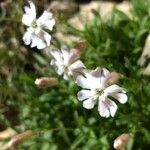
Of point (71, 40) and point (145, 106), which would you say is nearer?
point (145, 106)

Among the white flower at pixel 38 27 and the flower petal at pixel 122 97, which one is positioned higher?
the white flower at pixel 38 27

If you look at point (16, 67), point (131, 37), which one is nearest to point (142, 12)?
point (131, 37)

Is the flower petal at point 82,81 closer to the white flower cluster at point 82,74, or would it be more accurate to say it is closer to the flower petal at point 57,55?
the white flower cluster at point 82,74

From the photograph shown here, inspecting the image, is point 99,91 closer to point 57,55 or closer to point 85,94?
point 85,94

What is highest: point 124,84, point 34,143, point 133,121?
point 124,84

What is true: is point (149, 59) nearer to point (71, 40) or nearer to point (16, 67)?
point (71, 40)

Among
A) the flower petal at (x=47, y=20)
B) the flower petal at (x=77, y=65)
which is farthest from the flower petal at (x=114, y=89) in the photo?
the flower petal at (x=47, y=20)

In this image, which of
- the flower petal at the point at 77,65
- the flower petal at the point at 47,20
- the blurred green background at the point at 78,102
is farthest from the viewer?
the blurred green background at the point at 78,102
